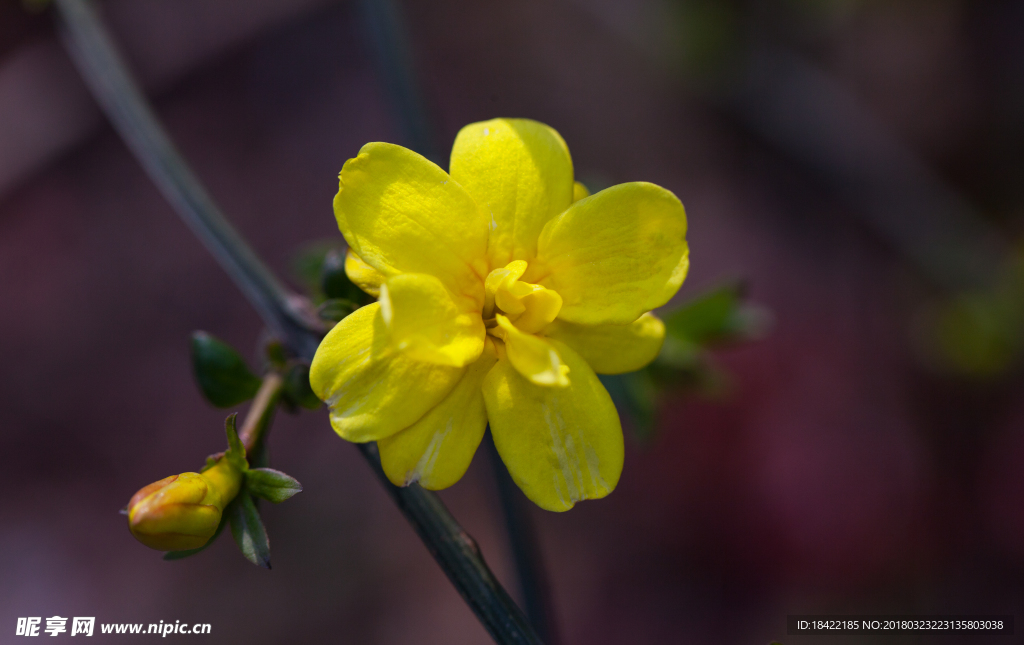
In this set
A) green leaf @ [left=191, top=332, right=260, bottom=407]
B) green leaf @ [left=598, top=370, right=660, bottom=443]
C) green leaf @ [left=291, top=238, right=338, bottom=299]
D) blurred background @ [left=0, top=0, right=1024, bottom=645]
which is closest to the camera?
green leaf @ [left=191, top=332, right=260, bottom=407]

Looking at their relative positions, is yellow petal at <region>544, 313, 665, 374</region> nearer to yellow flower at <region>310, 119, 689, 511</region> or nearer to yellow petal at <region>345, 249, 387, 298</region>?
yellow flower at <region>310, 119, 689, 511</region>

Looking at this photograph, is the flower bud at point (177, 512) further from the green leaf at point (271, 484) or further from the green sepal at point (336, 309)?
the green sepal at point (336, 309)

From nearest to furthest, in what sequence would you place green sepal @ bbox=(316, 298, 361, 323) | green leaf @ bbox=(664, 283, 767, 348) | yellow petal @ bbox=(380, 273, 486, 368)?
1. yellow petal @ bbox=(380, 273, 486, 368)
2. green sepal @ bbox=(316, 298, 361, 323)
3. green leaf @ bbox=(664, 283, 767, 348)

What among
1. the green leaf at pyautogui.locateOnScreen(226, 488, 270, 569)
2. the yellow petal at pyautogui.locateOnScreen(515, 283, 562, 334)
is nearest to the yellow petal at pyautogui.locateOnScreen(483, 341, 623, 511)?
the yellow petal at pyautogui.locateOnScreen(515, 283, 562, 334)

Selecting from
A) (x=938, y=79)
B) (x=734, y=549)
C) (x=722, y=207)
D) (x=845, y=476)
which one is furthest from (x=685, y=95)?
(x=734, y=549)

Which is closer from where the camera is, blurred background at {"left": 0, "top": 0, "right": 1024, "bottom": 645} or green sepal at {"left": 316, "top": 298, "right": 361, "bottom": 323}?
green sepal at {"left": 316, "top": 298, "right": 361, "bottom": 323}

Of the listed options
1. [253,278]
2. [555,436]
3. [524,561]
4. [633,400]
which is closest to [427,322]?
[555,436]

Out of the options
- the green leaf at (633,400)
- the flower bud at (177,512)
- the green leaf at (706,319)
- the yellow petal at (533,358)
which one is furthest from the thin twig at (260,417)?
the green leaf at (706,319)
